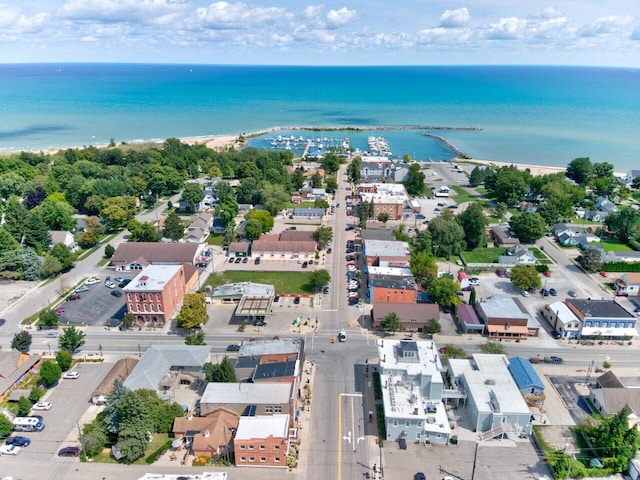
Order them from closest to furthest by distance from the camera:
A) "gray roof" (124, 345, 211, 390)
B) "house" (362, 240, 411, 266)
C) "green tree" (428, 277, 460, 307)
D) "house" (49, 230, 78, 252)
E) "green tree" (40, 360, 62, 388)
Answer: "gray roof" (124, 345, 211, 390)
"green tree" (40, 360, 62, 388)
"green tree" (428, 277, 460, 307)
"house" (362, 240, 411, 266)
"house" (49, 230, 78, 252)

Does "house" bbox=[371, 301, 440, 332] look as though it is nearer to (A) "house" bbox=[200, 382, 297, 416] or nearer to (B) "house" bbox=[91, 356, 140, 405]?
(A) "house" bbox=[200, 382, 297, 416]

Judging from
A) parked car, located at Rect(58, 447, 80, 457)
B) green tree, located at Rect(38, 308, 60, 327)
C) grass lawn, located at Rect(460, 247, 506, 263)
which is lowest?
parked car, located at Rect(58, 447, 80, 457)

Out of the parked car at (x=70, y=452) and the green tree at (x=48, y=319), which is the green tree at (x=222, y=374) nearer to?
the parked car at (x=70, y=452)

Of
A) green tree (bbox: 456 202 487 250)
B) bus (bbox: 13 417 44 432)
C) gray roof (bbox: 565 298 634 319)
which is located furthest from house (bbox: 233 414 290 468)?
green tree (bbox: 456 202 487 250)

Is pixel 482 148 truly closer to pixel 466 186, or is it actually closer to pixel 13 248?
pixel 466 186

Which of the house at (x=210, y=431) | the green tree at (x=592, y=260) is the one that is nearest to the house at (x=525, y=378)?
the house at (x=210, y=431)

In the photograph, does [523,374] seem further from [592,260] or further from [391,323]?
[592,260]

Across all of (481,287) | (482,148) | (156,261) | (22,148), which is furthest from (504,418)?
(22,148)
